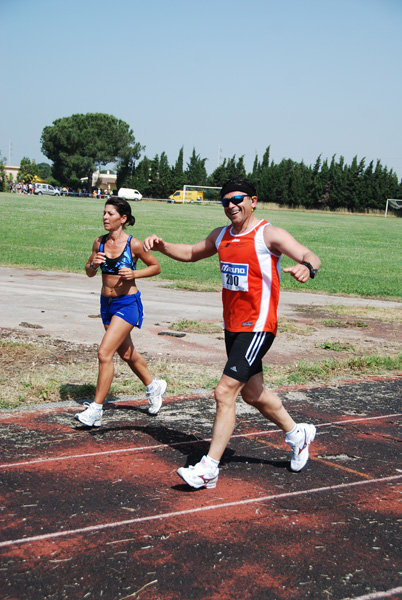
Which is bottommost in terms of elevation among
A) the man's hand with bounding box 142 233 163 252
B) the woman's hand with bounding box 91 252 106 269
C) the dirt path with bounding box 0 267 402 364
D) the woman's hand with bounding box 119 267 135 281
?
the dirt path with bounding box 0 267 402 364

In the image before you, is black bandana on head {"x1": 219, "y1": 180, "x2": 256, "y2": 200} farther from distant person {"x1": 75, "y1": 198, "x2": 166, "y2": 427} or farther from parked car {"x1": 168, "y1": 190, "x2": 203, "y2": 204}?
parked car {"x1": 168, "y1": 190, "x2": 203, "y2": 204}

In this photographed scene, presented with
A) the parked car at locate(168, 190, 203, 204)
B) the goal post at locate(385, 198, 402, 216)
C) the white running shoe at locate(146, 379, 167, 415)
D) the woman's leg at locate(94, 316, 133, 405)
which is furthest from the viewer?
the parked car at locate(168, 190, 203, 204)

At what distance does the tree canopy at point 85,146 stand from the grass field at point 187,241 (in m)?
51.0

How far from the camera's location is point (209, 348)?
9.48 meters

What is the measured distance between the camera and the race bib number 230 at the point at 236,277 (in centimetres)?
474

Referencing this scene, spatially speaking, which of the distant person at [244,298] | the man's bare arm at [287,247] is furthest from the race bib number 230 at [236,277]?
the man's bare arm at [287,247]

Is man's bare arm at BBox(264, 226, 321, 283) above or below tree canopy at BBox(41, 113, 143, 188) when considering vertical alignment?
below

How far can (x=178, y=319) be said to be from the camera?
38.1 ft

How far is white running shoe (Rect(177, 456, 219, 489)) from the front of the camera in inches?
177

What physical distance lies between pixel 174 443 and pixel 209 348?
3908 mm

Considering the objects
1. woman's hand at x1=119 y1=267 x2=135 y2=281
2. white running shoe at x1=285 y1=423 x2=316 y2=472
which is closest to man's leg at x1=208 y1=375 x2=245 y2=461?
white running shoe at x1=285 y1=423 x2=316 y2=472

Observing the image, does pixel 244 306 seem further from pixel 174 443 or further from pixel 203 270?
pixel 203 270

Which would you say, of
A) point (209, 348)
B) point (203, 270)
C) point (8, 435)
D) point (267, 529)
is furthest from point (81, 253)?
point (267, 529)

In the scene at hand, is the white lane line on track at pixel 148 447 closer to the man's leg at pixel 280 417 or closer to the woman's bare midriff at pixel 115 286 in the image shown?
the man's leg at pixel 280 417
